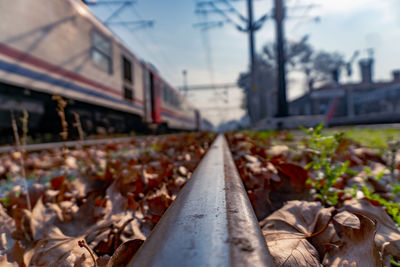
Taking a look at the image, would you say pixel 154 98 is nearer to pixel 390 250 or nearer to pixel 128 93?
pixel 128 93

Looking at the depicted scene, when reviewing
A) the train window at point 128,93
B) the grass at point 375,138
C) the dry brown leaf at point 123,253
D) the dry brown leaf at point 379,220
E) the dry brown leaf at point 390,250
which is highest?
the train window at point 128,93

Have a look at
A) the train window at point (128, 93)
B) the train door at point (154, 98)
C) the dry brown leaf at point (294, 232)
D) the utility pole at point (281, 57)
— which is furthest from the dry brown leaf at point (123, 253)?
the train door at point (154, 98)

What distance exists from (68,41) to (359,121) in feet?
54.6

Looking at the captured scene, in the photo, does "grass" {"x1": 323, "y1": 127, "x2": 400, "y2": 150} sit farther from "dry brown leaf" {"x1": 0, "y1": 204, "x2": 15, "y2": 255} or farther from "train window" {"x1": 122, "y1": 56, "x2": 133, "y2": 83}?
"train window" {"x1": 122, "y1": 56, "x2": 133, "y2": 83}

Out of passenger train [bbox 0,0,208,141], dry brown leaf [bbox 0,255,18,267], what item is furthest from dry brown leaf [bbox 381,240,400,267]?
passenger train [bbox 0,0,208,141]

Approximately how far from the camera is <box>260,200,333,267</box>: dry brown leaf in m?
0.59

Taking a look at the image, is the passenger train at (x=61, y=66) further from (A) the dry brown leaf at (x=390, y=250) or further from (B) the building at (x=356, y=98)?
(B) the building at (x=356, y=98)

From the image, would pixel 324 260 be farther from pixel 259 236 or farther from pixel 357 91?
pixel 357 91

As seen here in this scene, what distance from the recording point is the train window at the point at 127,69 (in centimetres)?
945

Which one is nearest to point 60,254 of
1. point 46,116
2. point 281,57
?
point 46,116

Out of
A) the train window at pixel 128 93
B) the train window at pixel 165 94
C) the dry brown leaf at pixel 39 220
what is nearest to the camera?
the dry brown leaf at pixel 39 220

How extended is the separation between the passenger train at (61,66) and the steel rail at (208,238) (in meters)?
2.91

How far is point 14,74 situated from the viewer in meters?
4.80

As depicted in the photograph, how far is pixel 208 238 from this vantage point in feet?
1.41
